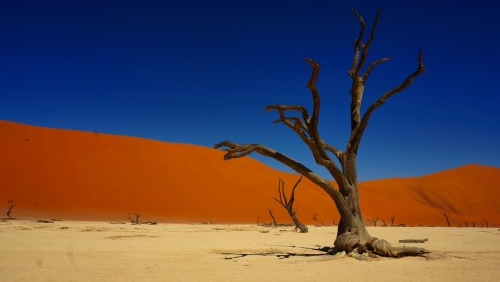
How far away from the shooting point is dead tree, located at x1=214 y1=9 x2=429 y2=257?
28.2 feet

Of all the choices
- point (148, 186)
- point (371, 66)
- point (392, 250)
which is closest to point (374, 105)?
point (371, 66)

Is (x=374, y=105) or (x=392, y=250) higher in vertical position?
(x=374, y=105)

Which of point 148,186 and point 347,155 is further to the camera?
point 148,186

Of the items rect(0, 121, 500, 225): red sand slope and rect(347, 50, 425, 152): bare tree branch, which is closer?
rect(347, 50, 425, 152): bare tree branch

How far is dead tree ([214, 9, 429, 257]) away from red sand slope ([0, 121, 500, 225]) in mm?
27914

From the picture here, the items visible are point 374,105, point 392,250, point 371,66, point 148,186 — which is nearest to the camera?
point 392,250

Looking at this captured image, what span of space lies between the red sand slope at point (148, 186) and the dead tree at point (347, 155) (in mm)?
27914

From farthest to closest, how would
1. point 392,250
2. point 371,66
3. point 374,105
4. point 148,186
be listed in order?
point 148,186, point 371,66, point 374,105, point 392,250

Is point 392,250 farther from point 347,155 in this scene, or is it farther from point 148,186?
point 148,186

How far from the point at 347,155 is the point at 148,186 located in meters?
36.8

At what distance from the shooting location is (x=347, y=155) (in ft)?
30.5

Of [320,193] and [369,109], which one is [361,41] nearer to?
[369,109]

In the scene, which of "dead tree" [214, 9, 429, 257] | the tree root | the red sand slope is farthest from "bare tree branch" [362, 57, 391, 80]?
the red sand slope

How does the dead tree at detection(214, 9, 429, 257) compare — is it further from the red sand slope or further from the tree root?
the red sand slope
